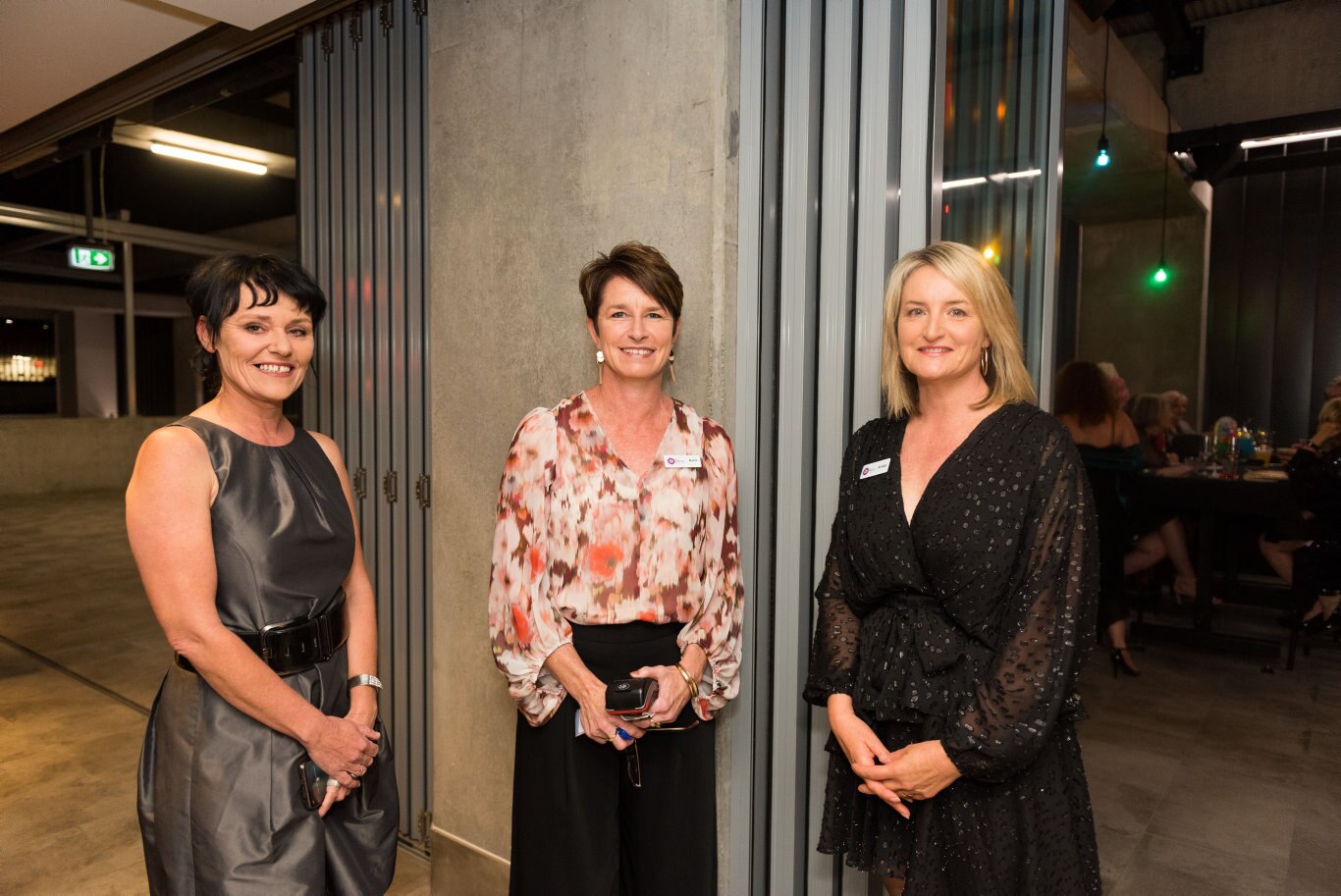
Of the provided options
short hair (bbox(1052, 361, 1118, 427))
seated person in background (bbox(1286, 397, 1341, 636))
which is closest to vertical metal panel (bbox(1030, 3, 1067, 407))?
short hair (bbox(1052, 361, 1118, 427))

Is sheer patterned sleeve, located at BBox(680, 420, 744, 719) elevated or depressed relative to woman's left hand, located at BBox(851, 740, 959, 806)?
elevated

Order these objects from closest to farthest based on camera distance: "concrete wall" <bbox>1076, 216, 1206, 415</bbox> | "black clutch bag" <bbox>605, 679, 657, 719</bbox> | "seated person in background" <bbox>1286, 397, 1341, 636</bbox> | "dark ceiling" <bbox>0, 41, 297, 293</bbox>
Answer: "black clutch bag" <bbox>605, 679, 657, 719</bbox> < "dark ceiling" <bbox>0, 41, 297, 293</bbox> < "seated person in background" <bbox>1286, 397, 1341, 636</bbox> < "concrete wall" <bbox>1076, 216, 1206, 415</bbox>

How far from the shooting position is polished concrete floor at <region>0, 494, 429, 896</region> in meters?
3.06

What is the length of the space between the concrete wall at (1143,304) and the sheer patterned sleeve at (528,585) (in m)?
9.14

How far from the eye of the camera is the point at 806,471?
220 cm

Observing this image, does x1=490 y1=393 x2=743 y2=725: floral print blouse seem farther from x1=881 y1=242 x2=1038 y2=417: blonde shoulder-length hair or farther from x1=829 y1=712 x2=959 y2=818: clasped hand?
x1=881 y1=242 x2=1038 y2=417: blonde shoulder-length hair

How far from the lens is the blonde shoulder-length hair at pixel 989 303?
1.56 m

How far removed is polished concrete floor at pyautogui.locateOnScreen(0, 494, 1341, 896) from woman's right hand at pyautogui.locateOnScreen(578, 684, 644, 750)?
1588 mm

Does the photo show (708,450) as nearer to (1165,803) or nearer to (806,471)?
(806,471)

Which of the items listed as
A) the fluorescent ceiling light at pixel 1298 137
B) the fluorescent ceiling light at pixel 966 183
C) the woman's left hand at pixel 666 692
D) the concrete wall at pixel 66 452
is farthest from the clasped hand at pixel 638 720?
the concrete wall at pixel 66 452

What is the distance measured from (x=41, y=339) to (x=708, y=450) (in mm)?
20864

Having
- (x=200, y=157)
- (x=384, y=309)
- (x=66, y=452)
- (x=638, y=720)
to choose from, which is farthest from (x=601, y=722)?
(x=66, y=452)

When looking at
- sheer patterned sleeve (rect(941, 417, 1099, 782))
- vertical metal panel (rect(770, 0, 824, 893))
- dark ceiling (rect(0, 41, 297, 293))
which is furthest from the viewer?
dark ceiling (rect(0, 41, 297, 293))

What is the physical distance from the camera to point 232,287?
1.69m
